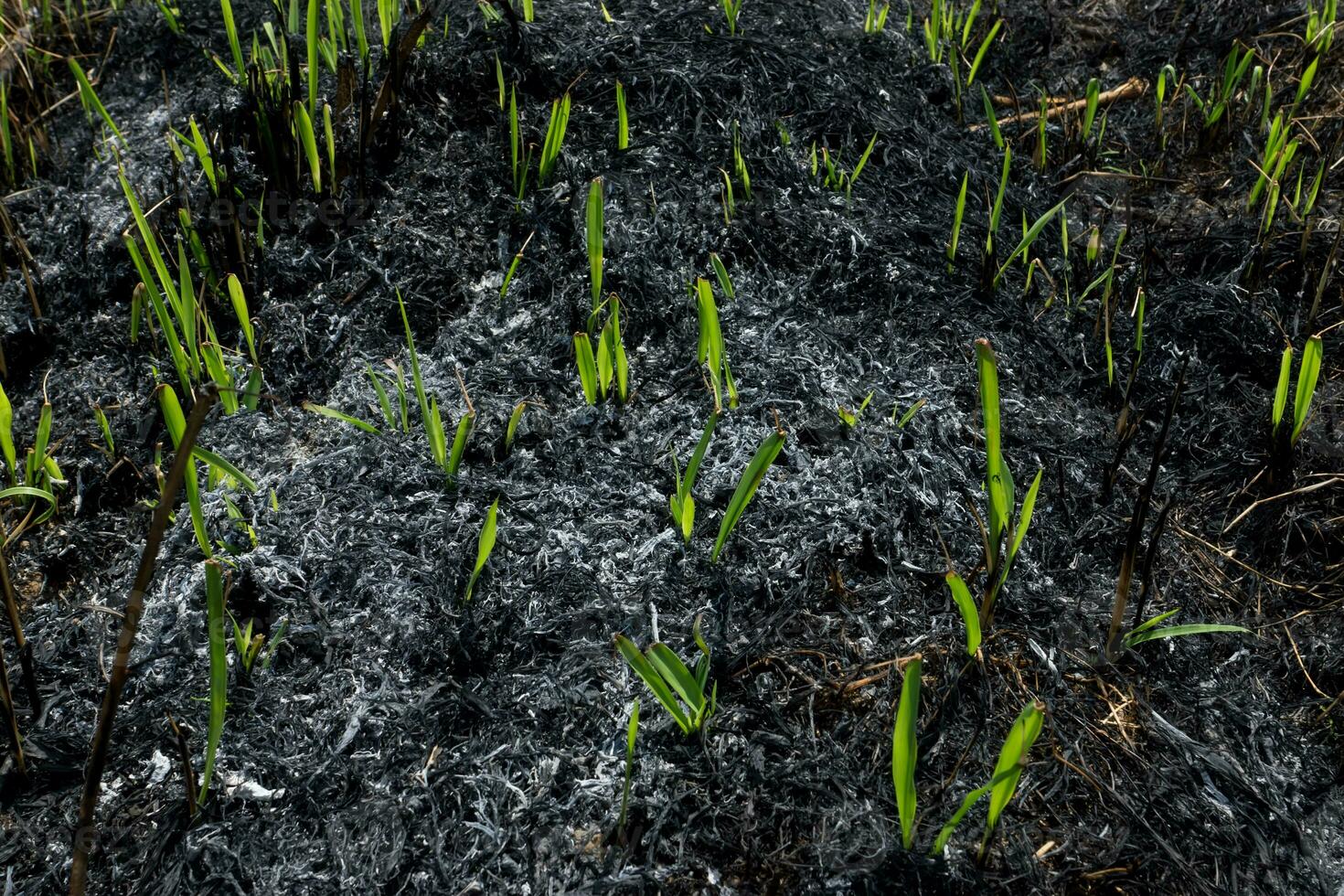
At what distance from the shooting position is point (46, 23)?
8.70 ft

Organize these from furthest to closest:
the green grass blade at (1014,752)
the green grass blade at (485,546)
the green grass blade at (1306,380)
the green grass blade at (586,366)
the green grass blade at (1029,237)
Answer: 1. the green grass blade at (1029,237)
2. the green grass blade at (586,366)
3. the green grass blade at (1306,380)
4. the green grass blade at (485,546)
5. the green grass blade at (1014,752)

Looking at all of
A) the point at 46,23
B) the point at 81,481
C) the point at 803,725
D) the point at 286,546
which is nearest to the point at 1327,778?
the point at 803,725

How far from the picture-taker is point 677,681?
4.15 feet

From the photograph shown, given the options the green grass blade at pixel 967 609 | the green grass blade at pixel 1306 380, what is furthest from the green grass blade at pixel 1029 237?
the green grass blade at pixel 967 609

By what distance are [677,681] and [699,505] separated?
47 cm

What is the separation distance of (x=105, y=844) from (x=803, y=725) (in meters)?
0.98

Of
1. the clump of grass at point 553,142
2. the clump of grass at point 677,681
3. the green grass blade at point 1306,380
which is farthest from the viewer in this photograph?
the clump of grass at point 553,142

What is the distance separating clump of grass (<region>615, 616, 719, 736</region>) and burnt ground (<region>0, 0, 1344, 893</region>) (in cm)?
5

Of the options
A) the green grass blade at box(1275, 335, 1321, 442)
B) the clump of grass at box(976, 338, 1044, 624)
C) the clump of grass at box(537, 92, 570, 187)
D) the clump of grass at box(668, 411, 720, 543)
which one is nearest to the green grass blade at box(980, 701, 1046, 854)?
the clump of grass at box(976, 338, 1044, 624)

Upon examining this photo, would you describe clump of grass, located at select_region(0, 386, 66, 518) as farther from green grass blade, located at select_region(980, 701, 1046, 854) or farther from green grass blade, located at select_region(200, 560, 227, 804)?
green grass blade, located at select_region(980, 701, 1046, 854)

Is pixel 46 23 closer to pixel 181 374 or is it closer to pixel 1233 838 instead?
pixel 181 374

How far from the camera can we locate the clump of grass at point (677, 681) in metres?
1.20

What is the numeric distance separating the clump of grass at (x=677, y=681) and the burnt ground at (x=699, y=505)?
5 cm

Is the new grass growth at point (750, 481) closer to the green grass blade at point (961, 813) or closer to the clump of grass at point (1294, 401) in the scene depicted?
the green grass blade at point (961, 813)
